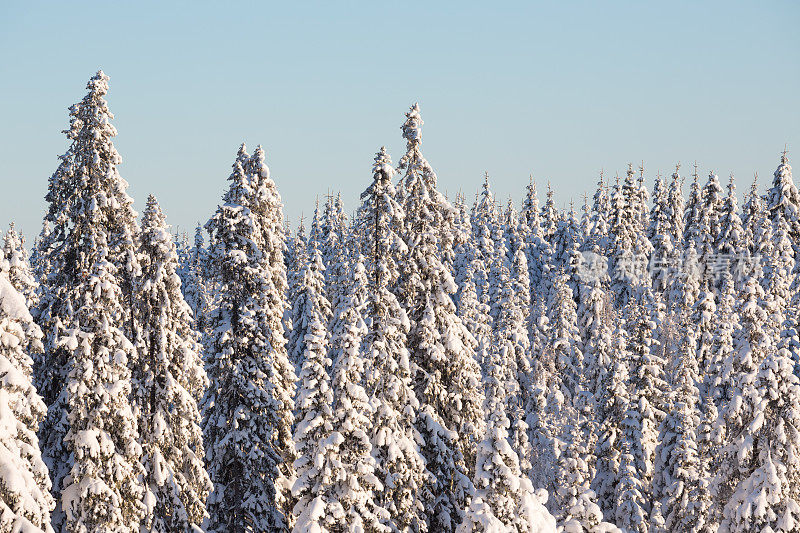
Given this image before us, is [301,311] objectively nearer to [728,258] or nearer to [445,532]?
[445,532]

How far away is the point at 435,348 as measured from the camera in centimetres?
2534

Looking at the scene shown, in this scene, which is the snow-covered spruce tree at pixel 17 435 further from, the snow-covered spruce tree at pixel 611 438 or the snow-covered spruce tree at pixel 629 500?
the snow-covered spruce tree at pixel 611 438

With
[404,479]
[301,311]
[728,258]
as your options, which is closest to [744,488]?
[404,479]

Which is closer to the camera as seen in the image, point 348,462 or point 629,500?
point 348,462

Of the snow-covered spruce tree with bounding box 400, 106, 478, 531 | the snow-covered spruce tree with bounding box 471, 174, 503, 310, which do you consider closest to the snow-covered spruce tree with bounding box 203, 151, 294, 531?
the snow-covered spruce tree with bounding box 400, 106, 478, 531

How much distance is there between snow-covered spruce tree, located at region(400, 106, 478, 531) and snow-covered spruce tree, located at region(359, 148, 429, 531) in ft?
1.87

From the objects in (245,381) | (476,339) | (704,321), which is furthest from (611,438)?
(245,381)

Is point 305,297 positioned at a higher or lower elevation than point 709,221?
lower

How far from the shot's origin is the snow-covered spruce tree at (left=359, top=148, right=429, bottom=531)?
23812 millimetres

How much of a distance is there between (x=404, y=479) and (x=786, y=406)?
13448 millimetres

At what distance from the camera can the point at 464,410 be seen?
2611cm

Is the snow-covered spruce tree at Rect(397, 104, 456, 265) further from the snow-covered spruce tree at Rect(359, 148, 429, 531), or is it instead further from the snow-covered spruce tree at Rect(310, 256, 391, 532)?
the snow-covered spruce tree at Rect(310, 256, 391, 532)

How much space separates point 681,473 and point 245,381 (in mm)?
20733

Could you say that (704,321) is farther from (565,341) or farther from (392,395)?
(392,395)
